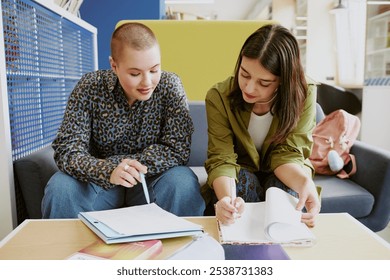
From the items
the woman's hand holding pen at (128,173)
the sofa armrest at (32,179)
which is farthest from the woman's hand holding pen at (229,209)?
the sofa armrest at (32,179)

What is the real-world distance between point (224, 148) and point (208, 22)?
0.97m

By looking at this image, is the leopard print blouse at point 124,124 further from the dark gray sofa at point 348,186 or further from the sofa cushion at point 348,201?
the sofa cushion at point 348,201

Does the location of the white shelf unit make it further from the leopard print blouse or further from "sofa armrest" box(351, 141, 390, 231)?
"sofa armrest" box(351, 141, 390, 231)

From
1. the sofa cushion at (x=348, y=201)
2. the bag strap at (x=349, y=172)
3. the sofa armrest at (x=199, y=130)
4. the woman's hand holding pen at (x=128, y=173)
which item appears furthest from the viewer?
the sofa armrest at (x=199, y=130)

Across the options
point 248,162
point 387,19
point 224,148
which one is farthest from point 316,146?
point 387,19

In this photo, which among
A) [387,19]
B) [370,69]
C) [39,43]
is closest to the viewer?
[39,43]

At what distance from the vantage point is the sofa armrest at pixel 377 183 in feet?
4.50

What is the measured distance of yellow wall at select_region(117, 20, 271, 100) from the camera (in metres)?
1.92

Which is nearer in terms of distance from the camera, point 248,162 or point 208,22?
point 248,162

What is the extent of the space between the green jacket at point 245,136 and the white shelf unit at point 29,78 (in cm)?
63

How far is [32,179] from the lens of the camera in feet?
4.03

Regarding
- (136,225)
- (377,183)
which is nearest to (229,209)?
(136,225)

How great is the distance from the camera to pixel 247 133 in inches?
48.4

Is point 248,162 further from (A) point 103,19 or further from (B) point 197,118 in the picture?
(A) point 103,19
